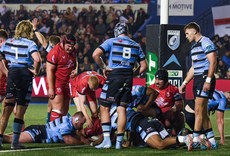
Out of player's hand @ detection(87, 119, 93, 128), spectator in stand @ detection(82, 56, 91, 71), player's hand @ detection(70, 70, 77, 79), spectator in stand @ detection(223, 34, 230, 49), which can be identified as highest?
spectator in stand @ detection(223, 34, 230, 49)

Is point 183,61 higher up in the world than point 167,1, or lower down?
lower down

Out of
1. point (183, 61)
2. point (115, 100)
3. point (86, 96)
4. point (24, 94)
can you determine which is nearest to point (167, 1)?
point (183, 61)

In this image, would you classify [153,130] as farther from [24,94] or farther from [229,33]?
[229,33]

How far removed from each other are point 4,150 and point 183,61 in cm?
495

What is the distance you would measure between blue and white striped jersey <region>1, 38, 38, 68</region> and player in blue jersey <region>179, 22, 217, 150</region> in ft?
9.26

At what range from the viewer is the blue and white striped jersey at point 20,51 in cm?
866

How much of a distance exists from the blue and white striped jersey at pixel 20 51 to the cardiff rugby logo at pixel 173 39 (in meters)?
3.85

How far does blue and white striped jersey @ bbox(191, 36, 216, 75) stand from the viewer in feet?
29.1

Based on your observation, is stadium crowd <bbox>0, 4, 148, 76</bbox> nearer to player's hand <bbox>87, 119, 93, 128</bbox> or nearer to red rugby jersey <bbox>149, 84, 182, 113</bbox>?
red rugby jersey <bbox>149, 84, 182, 113</bbox>

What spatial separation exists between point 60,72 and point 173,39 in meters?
2.83

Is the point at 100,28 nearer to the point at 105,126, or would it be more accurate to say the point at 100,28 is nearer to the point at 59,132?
the point at 59,132

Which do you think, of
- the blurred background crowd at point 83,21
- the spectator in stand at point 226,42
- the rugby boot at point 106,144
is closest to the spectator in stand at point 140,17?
the blurred background crowd at point 83,21

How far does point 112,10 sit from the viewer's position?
26484 mm

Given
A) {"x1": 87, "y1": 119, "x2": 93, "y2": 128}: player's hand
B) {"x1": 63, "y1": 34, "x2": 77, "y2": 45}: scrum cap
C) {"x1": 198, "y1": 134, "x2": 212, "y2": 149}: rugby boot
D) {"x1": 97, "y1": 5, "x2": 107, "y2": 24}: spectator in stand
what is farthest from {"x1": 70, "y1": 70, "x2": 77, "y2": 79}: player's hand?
{"x1": 97, "y1": 5, "x2": 107, "y2": 24}: spectator in stand
